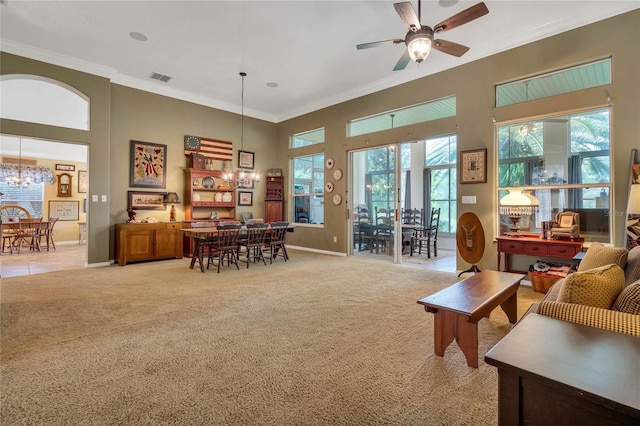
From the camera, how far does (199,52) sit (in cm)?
502

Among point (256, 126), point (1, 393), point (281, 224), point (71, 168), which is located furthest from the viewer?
point (71, 168)

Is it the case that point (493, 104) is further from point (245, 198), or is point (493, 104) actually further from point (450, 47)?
point (245, 198)

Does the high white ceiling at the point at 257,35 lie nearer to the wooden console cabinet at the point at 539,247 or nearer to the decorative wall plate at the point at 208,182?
the decorative wall plate at the point at 208,182

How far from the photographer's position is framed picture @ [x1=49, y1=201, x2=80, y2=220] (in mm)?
9305

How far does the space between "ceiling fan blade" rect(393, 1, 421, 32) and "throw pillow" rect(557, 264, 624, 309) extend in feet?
8.00

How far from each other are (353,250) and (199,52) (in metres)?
4.96

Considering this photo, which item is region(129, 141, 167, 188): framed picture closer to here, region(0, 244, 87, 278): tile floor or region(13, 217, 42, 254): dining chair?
region(0, 244, 87, 278): tile floor

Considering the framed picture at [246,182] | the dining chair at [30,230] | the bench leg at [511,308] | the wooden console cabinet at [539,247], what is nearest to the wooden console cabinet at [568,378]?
the bench leg at [511,308]

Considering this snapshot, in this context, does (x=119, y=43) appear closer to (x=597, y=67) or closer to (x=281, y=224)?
(x=281, y=224)

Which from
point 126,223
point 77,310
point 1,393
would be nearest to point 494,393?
point 1,393

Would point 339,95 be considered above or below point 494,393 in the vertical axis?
above

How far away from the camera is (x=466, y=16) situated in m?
2.84

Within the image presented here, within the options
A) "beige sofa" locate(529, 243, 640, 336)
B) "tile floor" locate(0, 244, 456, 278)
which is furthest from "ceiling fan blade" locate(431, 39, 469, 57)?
"tile floor" locate(0, 244, 456, 278)

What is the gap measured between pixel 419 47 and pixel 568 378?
9.93 feet
